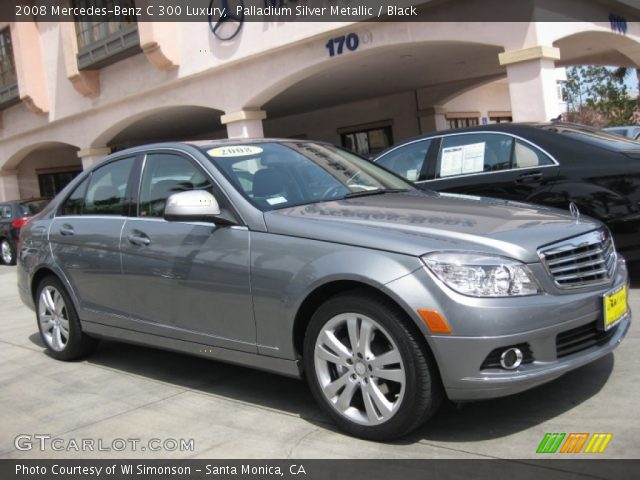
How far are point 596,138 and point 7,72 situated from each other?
2256cm

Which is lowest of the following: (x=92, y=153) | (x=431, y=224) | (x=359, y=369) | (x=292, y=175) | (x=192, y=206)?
(x=359, y=369)

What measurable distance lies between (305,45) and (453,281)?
443 inches

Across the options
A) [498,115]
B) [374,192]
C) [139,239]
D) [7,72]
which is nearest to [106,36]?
[7,72]

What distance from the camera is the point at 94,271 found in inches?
191

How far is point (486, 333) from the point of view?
9.85ft

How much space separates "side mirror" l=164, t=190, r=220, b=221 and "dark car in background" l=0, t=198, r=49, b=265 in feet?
42.6

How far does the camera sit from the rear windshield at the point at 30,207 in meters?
15.8

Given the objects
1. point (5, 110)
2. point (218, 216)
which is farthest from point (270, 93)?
point (5, 110)

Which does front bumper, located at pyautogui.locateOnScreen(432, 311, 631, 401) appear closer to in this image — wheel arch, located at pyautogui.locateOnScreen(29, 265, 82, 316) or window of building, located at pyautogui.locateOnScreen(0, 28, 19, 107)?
wheel arch, located at pyautogui.locateOnScreen(29, 265, 82, 316)

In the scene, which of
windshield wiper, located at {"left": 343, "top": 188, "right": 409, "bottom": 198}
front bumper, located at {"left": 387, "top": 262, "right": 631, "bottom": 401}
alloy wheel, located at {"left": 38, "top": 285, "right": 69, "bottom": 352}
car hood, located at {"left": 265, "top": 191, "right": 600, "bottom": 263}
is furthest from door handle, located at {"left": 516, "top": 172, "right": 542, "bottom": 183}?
alloy wheel, located at {"left": 38, "top": 285, "right": 69, "bottom": 352}

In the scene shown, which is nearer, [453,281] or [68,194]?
[453,281]

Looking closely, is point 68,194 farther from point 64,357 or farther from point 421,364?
point 421,364

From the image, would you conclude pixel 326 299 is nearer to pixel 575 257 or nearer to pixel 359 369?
pixel 359 369

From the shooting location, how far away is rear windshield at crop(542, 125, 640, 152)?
19.5 feet
